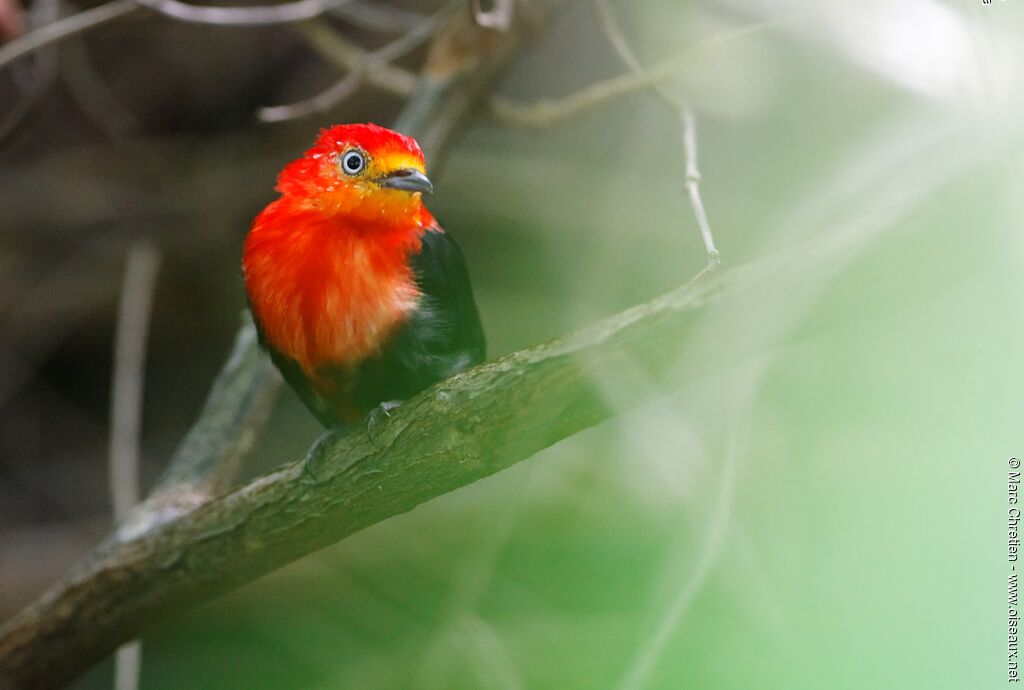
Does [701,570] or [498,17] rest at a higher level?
[498,17]

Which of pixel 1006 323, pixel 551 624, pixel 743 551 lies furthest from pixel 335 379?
pixel 1006 323

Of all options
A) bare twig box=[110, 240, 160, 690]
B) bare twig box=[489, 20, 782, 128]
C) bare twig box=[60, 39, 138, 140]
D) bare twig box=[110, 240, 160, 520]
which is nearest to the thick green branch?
bare twig box=[110, 240, 160, 690]

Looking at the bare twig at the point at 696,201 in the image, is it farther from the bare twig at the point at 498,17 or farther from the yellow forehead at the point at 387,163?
the bare twig at the point at 498,17

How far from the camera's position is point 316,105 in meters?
2.07

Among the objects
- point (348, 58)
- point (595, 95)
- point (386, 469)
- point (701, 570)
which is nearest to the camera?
point (701, 570)

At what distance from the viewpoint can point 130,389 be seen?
233cm

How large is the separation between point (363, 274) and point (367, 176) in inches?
5.8

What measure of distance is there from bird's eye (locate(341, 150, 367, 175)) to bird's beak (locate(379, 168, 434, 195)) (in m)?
0.04

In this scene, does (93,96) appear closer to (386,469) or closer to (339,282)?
(339,282)

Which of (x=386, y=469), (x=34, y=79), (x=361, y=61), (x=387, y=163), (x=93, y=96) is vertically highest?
(x=93, y=96)

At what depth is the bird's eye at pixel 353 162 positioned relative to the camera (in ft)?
4.64

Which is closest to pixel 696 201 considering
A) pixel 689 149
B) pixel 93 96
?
pixel 689 149

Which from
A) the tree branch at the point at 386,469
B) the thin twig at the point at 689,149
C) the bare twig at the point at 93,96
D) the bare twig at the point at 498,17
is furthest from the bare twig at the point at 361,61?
the tree branch at the point at 386,469

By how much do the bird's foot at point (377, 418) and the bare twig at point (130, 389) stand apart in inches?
28.8
